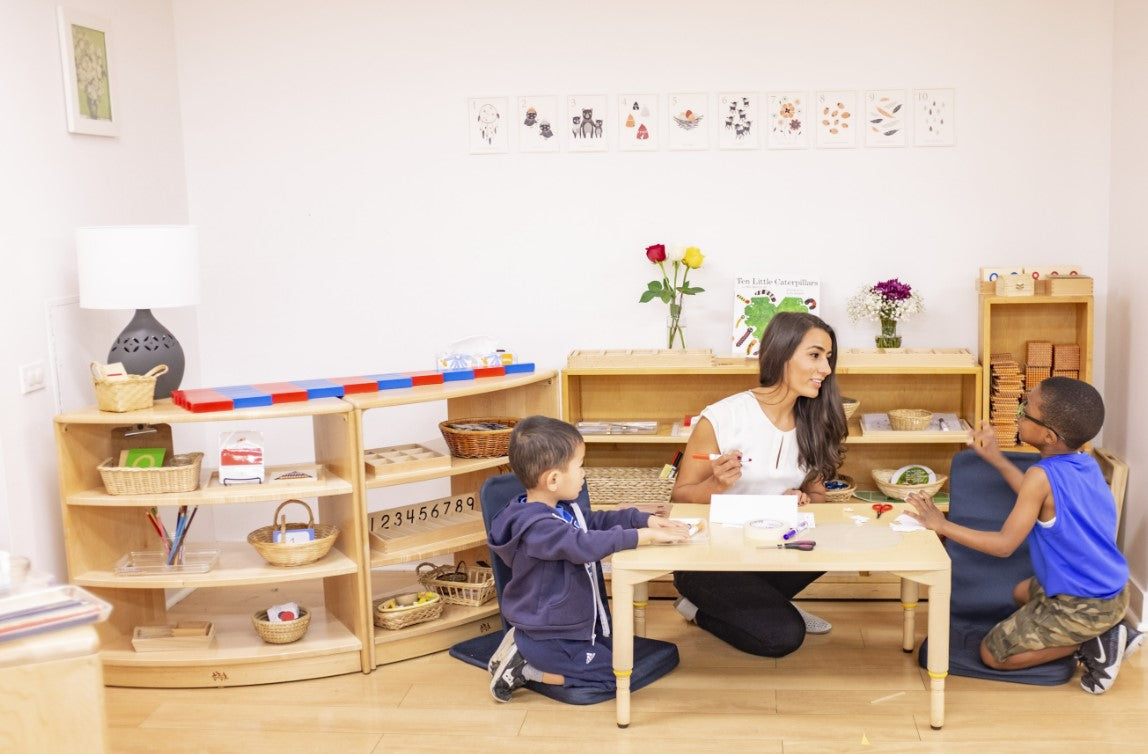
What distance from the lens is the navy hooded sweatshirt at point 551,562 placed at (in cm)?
364

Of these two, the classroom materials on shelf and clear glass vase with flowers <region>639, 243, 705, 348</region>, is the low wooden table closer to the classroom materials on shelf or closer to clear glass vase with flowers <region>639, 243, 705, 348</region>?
the classroom materials on shelf

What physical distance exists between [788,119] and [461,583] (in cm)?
244

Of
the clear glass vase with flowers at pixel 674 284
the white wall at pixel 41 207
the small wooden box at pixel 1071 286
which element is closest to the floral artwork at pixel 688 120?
the clear glass vase with flowers at pixel 674 284

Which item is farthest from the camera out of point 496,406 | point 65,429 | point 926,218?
point 926,218

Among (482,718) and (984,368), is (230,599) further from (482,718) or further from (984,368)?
(984,368)

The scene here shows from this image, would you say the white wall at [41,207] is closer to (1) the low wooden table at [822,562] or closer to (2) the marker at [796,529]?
(1) the low wooden table at [822,562]

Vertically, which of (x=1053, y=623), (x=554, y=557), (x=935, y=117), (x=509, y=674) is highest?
(x=935, y=117)

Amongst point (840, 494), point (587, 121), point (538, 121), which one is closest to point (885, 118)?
point (587, 121)

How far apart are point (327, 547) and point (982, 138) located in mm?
3241

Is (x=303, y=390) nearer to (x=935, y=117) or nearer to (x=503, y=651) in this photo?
(x=503, y=651)

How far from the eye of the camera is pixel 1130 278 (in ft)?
15.5

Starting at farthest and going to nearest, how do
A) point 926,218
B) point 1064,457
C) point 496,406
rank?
point 926,218 < point 496,406 < point 1064,457

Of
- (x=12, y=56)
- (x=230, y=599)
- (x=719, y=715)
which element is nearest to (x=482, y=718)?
(x=719, y=715)

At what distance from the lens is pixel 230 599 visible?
5.00m
